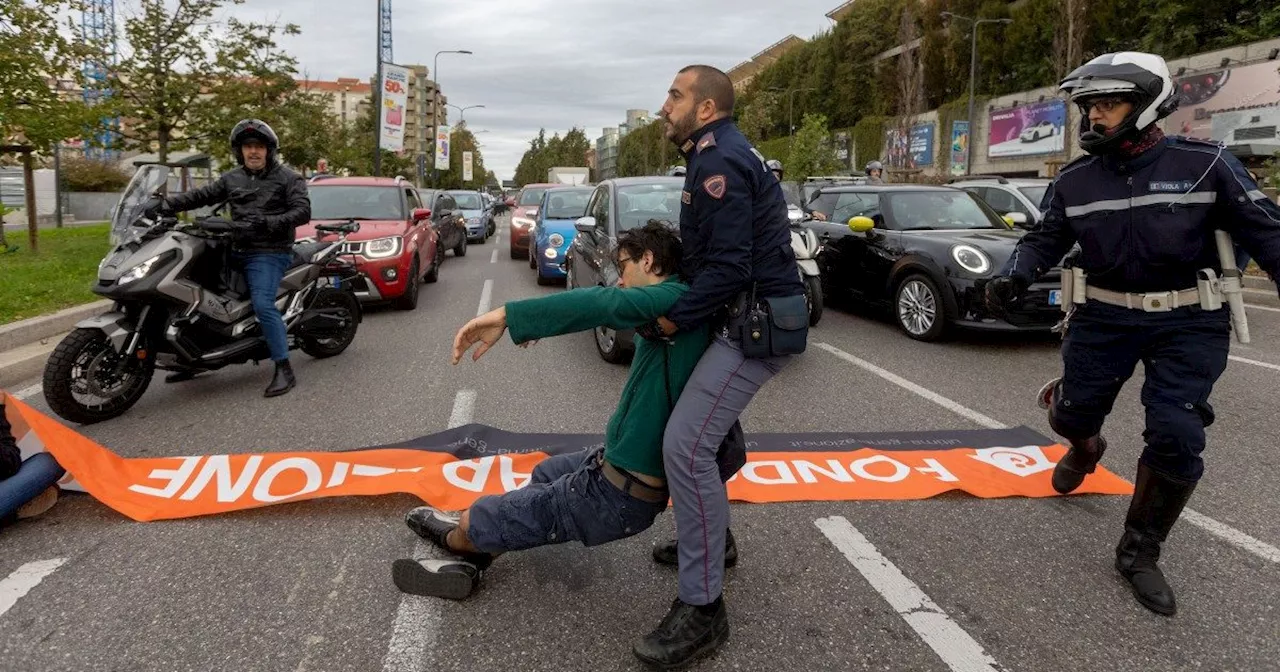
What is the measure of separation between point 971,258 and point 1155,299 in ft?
15.6

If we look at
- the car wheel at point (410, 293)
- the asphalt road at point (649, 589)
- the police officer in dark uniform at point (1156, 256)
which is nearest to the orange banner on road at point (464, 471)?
the asphalt road at point (649, 589)

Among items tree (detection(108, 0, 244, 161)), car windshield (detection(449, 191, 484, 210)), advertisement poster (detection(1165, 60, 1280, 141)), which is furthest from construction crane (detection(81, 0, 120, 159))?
advertisement poster (detection(1165, 60, 1280, 141))

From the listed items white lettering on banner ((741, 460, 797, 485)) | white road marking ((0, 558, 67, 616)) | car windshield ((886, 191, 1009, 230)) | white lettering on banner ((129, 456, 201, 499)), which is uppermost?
car windshield ((886, 191, 1009, 230))

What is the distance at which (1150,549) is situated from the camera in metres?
3.02

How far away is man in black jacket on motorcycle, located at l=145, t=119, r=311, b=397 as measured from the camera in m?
5.67

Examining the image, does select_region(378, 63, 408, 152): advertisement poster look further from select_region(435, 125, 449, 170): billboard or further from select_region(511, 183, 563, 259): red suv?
select_region(435, 125, 449, 170): billboard

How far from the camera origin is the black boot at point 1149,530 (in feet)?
9.59

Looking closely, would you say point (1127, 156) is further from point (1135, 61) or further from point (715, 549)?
point (715, 549)

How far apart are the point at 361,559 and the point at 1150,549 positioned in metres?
3.02

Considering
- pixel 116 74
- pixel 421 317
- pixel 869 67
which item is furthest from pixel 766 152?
pixel 421 317

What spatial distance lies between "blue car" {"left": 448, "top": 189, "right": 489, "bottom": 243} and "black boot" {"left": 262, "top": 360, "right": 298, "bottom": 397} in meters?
17.6

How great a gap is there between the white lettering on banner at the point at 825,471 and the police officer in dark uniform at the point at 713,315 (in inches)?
63.0

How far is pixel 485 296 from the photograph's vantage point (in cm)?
1164

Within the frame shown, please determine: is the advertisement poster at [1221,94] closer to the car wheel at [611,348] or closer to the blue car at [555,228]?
the blue car at [555,228]
